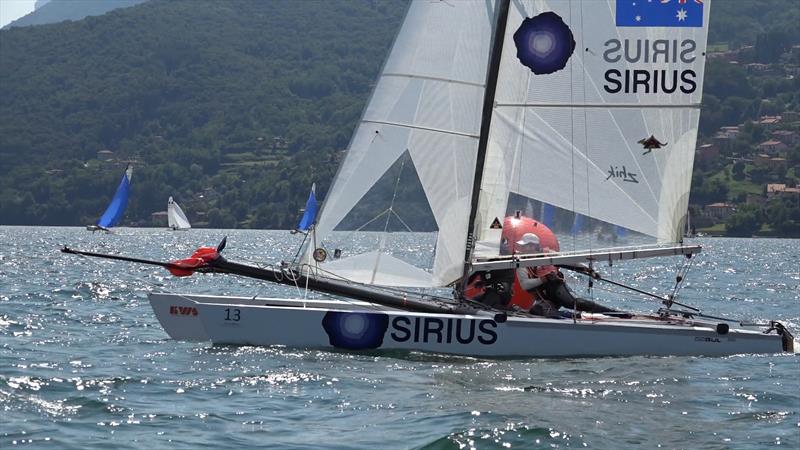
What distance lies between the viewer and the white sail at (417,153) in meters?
18.2

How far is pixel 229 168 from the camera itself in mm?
157000

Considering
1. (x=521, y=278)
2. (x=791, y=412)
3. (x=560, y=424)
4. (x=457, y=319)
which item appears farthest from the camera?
(x=521, y=278)

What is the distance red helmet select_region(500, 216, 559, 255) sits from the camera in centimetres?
1847

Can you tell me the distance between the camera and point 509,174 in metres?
18.6

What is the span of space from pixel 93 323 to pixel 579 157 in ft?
26.5

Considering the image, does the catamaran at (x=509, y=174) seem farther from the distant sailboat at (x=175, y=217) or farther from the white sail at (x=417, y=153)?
the distant sailboat at (x=175, y=217)

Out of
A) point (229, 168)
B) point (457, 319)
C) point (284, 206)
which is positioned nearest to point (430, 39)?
point (457, 319)

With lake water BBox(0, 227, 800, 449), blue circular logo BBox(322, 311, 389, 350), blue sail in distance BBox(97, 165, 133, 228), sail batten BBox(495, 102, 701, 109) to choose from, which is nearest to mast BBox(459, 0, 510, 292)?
sail batten BBox(495, 102, 701, 109)

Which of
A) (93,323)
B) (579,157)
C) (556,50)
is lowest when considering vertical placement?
(93,323)

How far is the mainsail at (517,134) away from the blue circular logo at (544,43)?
18 mm

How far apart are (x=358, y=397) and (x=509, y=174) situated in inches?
207

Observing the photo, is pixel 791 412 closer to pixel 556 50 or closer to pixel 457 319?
pixel 457 319

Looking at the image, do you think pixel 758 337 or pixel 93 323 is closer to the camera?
pixel 758 337

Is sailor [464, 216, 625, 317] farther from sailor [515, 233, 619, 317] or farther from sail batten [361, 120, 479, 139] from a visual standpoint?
sail batten [361, 120, 479, 139]
